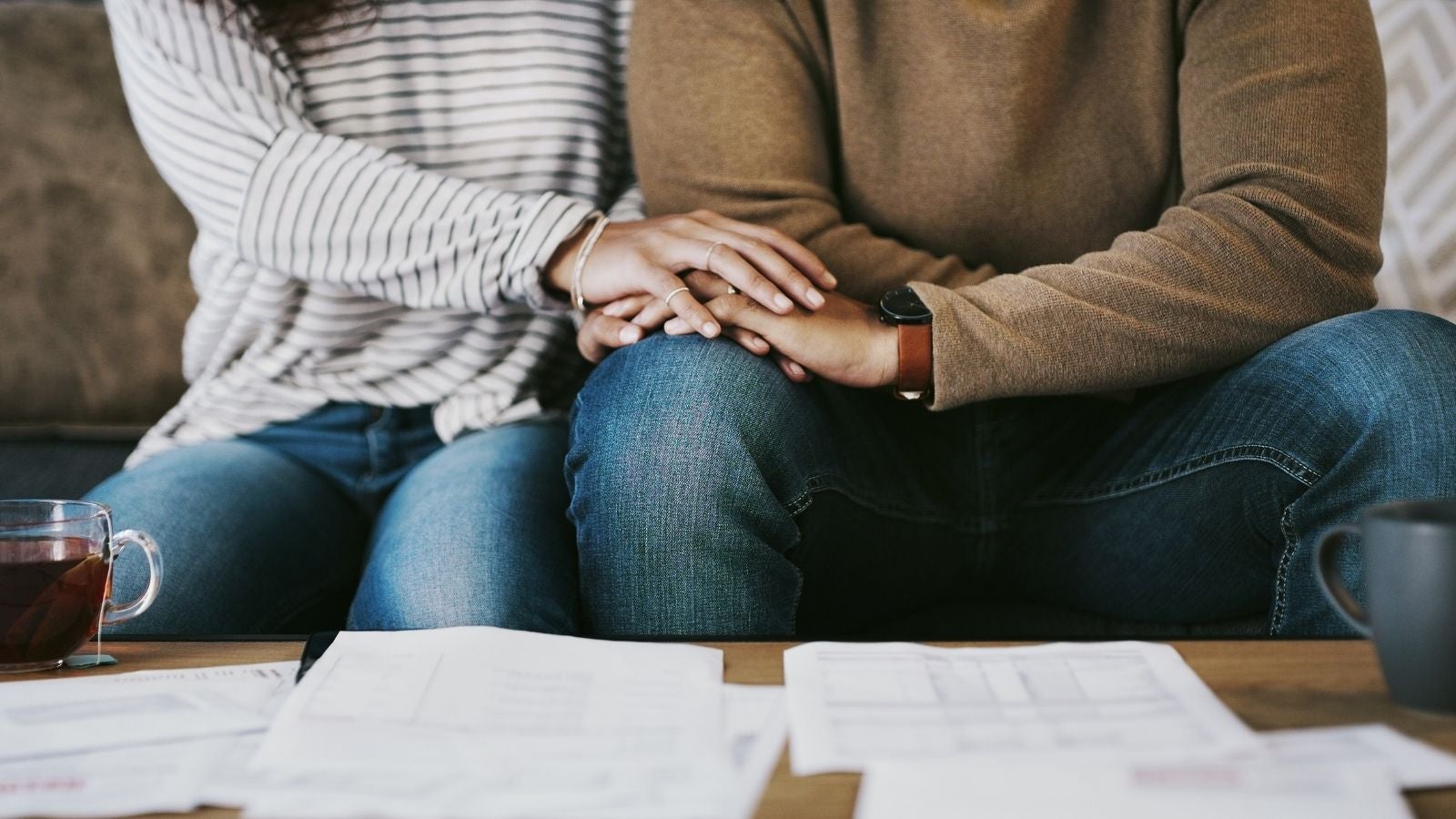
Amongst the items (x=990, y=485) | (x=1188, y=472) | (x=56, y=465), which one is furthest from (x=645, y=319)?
(x=56, y=465)

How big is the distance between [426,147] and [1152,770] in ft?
3.15

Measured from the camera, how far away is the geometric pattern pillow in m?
1.24

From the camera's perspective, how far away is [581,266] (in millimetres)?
1020

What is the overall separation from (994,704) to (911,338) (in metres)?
0.39

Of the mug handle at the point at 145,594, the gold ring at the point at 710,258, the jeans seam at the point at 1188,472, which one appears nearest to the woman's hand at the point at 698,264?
the gold ring at the point at 710,258

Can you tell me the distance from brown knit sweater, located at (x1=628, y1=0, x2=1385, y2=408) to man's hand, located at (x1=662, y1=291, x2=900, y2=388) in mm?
64

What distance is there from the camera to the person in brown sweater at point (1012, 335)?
82 cm

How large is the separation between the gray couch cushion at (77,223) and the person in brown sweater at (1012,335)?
69 centimetres

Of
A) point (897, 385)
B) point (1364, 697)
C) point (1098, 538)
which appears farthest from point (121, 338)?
point (1364, 697)

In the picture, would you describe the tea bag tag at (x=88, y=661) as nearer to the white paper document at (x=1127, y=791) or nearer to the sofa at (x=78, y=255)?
the white paper document at (x=1127, y=791)

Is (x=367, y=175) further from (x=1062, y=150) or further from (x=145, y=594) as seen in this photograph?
(x=1062, y=150)

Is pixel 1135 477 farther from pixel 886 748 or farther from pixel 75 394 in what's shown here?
pixel 75 394

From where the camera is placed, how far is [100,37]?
1.45 meters

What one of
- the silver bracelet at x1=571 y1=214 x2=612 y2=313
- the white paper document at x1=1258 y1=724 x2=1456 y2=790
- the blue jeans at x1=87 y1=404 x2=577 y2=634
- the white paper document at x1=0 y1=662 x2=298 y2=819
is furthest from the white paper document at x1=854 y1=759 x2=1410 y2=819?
the silver bracelet at x1=571 y1=214 x2=612 y2=313
